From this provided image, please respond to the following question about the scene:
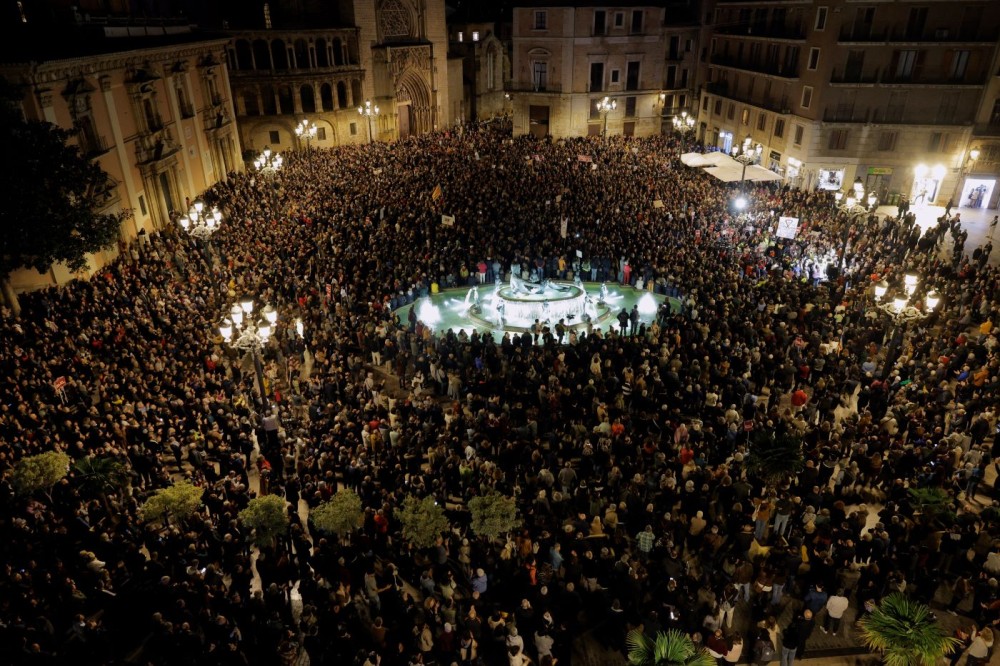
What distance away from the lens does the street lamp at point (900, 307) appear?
14758mm

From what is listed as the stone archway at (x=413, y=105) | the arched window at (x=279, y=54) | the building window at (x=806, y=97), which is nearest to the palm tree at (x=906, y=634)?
the building window at (x=806, y=97)

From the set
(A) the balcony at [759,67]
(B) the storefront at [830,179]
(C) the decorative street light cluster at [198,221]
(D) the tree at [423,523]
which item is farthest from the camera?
(A) the balcony at [759,67]

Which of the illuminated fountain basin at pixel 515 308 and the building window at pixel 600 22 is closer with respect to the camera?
the illuminated fountain basin at pixel 515 308

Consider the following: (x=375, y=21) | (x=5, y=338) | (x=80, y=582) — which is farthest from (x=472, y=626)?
(x=375, y=21)

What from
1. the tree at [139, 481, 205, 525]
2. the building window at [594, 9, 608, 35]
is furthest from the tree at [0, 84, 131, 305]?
the building window at [594, 9, 608, 35]

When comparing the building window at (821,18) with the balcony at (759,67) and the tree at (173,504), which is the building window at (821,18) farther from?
the tree at (173,504)

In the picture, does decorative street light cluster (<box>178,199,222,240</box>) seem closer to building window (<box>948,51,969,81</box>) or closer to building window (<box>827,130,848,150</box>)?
building window (<box>827,130,848,150</box>)

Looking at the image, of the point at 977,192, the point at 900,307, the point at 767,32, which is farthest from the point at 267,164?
the point at 977,192

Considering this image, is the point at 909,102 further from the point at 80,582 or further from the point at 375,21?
the point at 80,582

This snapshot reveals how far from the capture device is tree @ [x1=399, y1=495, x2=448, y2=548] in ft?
32.9

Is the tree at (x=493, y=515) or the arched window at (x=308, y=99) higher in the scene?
the arched window at (x=308, y=99)

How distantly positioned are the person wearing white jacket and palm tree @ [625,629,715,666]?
99.6 inches

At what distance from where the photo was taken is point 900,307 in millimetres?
14555

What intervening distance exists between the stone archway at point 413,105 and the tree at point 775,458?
142 feet
